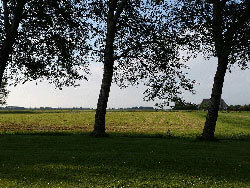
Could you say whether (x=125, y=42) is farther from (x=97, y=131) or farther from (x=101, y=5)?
(x=97, y=131)

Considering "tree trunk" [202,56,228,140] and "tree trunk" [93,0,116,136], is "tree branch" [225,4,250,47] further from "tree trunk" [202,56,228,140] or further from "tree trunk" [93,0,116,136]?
"tree trunk" [93,0,116,136]

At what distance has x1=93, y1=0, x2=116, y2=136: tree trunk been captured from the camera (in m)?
23.5

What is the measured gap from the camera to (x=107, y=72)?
24156 millimetres

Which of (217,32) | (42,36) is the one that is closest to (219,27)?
(217,32)

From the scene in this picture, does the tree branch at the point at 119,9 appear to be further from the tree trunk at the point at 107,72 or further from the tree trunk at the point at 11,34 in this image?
the tree trunk at the point at 11,34

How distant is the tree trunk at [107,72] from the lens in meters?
23.5

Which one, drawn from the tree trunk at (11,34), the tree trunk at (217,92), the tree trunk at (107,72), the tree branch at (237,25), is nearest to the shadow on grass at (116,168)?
the tree trunk at (11,34)

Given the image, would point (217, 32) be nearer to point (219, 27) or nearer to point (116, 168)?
point (219, 27)

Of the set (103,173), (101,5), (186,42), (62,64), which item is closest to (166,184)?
(103,173)

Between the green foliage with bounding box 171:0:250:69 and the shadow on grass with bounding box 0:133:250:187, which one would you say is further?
the green foliage with bounding box 171:0:250:69

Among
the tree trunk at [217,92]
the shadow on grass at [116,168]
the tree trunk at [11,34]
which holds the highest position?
the tree trunk at [11,34]

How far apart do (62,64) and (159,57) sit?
8.38 m

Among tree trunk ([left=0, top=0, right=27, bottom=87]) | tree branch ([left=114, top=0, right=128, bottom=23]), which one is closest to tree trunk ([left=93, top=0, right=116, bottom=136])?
tree branch ([left=114, top=0, right=128, bottom=23])

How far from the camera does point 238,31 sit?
20.6 meters
